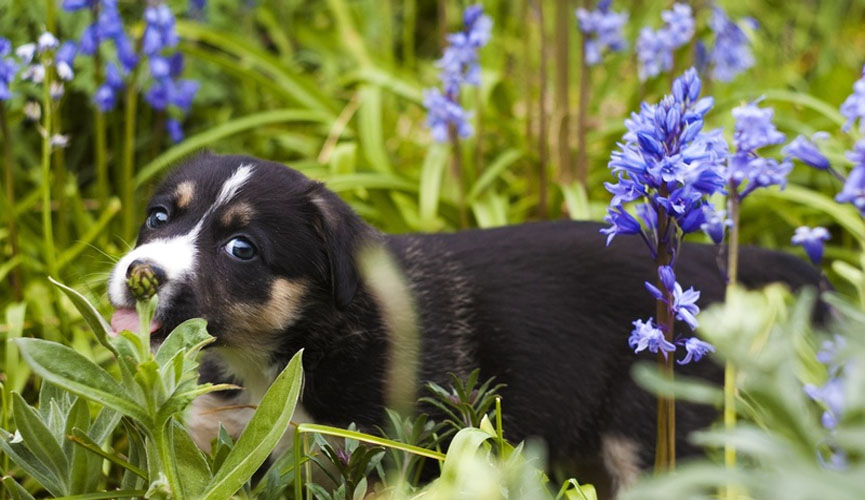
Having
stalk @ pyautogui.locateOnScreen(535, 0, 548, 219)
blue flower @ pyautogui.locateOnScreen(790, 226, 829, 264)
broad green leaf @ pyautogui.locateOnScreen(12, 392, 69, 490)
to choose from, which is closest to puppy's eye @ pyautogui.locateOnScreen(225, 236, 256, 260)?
broad green leaf @ pyautogui.locateOnScreen(12, 392, 69, 490)

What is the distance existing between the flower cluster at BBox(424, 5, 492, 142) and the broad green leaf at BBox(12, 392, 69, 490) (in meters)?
2.59

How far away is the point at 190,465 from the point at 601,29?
3.34 metres

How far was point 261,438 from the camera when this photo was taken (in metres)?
2.25

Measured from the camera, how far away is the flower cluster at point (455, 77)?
15.3 ft

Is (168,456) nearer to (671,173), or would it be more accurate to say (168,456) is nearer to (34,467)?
(34,467)

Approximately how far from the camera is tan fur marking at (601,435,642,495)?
3.54m

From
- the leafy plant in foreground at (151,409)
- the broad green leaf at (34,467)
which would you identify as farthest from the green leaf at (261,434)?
the broad green leaf at (34,467)

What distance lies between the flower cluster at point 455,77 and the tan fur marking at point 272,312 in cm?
170

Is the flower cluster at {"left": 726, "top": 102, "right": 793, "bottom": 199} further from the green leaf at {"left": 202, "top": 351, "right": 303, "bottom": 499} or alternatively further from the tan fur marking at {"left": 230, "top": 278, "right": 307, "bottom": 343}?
the tan fur marking at {"left": 230, "top": 278, "right": 307, "bottom": 343}

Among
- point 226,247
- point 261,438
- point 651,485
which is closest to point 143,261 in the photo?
point 226,247

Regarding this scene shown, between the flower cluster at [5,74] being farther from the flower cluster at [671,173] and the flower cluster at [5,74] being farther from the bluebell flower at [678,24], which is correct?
the bluebell flower at [678,24]

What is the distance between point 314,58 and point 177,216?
401cm

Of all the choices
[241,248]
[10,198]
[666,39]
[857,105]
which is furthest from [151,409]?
[666,39]

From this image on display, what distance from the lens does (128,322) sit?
2914 millimetres
